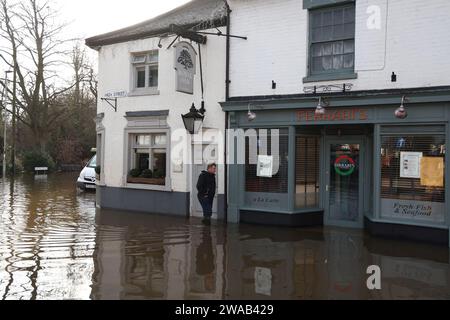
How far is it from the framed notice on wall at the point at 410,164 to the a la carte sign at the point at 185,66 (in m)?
5.52

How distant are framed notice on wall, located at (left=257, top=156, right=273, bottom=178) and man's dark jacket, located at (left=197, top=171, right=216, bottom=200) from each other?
1185 millimetres

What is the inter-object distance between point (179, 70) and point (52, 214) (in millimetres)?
5536

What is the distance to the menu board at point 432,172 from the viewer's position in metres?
9.64

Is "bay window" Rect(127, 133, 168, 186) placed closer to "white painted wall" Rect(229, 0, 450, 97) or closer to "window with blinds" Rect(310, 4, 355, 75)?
"white painted wall" Rect(229, 0, 450, 97)

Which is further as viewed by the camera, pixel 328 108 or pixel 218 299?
pixel 328 108

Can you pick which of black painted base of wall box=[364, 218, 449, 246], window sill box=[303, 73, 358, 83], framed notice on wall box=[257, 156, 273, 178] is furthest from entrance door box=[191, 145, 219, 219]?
black painted base of wall box=[364, 218, 449, 246]

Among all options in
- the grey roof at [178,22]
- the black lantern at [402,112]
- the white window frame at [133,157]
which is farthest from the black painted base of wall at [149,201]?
the black lantern at [402,112]

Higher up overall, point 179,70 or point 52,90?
point 52,90

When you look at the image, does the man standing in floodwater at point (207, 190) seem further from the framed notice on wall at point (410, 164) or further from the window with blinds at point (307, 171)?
the framed notice on wall at point (410, 164)

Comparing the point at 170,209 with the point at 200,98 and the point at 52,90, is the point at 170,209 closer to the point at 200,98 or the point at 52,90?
the point at 200,98

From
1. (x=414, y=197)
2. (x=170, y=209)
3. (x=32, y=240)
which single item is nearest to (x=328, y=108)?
(x=414, y=197)

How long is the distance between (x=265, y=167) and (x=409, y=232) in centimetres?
367

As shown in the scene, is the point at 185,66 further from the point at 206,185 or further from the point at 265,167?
the point at 265,167
